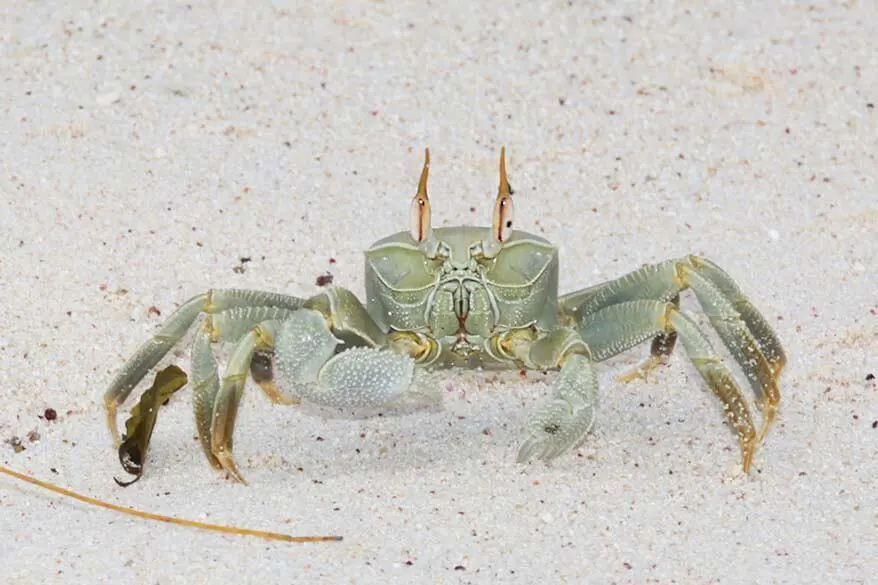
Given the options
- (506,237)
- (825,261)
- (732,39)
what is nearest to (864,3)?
(732,39)

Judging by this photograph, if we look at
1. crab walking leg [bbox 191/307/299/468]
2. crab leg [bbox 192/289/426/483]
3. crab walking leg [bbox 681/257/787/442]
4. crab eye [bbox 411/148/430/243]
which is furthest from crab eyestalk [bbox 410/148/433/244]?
crab walking leg [bbox 681/257/787/442]

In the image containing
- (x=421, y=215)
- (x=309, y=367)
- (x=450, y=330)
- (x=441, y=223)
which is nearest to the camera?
(x=309, y=367)

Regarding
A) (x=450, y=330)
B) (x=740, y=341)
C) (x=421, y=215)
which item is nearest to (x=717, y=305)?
(x=740, y=341)

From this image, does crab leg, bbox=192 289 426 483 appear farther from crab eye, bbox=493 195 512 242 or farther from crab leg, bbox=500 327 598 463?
crab eye, bbox=493 195 512 242

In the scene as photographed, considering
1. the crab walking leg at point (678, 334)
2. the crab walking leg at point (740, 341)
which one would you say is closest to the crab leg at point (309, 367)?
the crab walking leg at point (678, 334)

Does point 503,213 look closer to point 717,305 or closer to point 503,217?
point 503,217

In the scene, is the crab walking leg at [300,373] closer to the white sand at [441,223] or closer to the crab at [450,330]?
the crab at [450,330]
